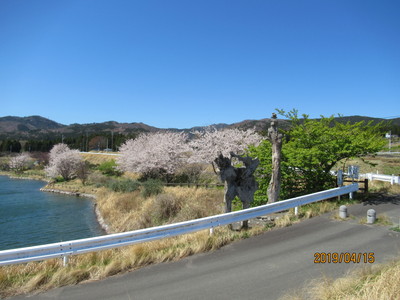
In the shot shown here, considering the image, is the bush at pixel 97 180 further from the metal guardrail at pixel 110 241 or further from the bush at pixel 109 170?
the metal guardrail at pixel 110 241

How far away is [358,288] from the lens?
15.7 feet

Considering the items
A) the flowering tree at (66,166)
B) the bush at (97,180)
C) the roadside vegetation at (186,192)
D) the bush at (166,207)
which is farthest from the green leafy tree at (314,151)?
the flowering tree at (66,166)

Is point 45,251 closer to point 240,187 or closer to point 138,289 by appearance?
point 138,289

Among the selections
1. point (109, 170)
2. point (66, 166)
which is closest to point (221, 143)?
point (109, 170)

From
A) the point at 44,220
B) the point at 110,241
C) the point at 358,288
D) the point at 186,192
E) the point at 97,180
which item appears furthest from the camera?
the point at 97,180

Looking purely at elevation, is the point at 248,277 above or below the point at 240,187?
below

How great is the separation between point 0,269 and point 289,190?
14.1 m

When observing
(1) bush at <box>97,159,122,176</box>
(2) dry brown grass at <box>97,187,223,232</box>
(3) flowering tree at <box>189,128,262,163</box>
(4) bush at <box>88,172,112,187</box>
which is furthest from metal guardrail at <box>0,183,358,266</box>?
(1) bush at <box>97,159,122,176</box>

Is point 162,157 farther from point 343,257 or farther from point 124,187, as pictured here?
point 343,257

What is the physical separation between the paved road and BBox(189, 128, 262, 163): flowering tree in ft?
84.3

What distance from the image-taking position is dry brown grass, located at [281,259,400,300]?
4145mm

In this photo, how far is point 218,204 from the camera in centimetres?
1914

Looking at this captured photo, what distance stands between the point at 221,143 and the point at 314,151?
21679 mm

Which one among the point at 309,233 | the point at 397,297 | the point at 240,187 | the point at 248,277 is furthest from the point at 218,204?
the point at 397,297
